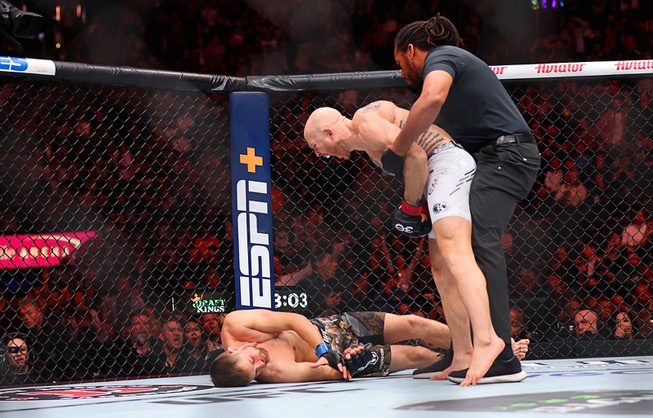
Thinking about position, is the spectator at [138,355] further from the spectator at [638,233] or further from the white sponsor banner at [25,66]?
the spectator at [638,233]

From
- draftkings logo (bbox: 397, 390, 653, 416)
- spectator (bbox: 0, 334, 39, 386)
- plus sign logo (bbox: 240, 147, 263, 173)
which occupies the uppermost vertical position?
plus sign logo (bbox: 240, 147, 263, 173)

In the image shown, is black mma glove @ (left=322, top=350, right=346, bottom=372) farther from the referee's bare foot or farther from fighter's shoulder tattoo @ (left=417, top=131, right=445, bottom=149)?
fighter's shoulder tattoo @ (left=417, top=131, right=445, bottom=149)

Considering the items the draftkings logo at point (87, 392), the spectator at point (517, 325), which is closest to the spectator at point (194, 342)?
the draftkings logo at point (87, 392)

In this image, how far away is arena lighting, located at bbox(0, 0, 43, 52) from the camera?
7.62 ft

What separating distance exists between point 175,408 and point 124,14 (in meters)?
4.12

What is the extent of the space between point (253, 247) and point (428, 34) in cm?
95

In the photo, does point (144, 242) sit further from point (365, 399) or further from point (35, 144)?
point (365, 399)

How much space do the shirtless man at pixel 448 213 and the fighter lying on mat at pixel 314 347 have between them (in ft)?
0.76

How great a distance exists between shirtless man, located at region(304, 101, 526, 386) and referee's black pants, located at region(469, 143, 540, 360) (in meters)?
0.03

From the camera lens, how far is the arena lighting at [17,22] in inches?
91.4

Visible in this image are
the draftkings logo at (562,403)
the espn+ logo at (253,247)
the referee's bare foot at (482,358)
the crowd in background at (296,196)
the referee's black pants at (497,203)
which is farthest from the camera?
the crowd in background at (296,196)

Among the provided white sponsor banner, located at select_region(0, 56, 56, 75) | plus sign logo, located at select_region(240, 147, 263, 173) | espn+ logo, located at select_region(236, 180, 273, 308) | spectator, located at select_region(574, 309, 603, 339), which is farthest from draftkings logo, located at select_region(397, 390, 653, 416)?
spectator, located at select_region(574, 309, 603, 339)

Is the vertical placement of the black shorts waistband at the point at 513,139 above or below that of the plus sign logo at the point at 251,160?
below

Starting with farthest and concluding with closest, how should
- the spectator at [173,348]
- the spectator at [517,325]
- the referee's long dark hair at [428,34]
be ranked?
the spectator at [173,348] → the spectator at [517,325] → the referee's long dark hair at [428,34]
